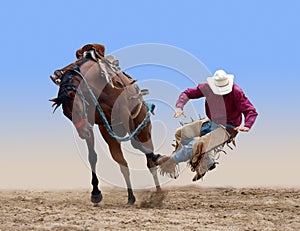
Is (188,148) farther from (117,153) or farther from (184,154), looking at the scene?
(117,153)

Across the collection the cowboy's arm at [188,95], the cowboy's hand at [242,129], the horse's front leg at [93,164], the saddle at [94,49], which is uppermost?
the saddle at [94,49]

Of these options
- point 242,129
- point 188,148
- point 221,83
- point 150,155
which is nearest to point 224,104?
point 221,83

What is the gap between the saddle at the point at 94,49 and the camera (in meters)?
9.12

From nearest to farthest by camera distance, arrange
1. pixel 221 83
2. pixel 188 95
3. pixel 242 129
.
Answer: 1. pixel 242 129
2. pixel 221 83
3. pixel 188 95

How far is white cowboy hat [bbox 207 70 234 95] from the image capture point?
8297 mm

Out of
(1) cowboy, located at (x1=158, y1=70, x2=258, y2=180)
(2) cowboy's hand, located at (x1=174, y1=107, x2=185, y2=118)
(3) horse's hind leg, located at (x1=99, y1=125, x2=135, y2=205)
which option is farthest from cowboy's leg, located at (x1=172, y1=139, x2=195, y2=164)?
(3) horse's hind leg, located at (x1=99, y1=125, x2=135, y2=205)

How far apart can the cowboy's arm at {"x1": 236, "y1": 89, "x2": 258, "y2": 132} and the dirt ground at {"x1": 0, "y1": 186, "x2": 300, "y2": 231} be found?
3.55 ft

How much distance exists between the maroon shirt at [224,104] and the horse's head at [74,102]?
1250 mm

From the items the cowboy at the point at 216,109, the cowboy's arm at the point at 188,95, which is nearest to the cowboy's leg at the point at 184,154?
the cowboy at the point at 216,109

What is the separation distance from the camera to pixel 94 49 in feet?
29.9

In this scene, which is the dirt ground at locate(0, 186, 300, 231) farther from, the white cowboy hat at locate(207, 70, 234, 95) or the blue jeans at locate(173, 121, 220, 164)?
the white cowboy hat at locate(207, 70, 234, 95)

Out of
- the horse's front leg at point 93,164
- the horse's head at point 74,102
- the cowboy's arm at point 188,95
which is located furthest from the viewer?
the horse's front leg at point 93,164

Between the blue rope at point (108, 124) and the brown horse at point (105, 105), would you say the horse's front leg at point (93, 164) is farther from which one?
the blue rope at point (108, 124)

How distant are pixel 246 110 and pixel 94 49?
236 centimetres
